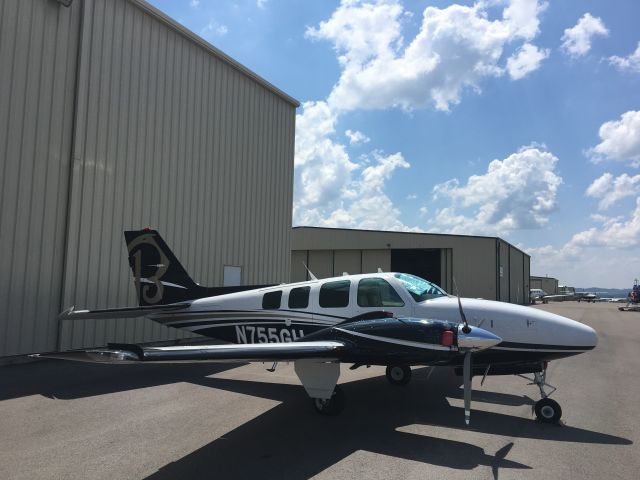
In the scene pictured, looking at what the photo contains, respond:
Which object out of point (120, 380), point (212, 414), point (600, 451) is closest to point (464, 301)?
point (600, 451)

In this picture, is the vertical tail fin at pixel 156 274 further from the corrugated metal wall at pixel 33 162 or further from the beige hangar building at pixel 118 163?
the corrugated metal wall at pixel 33 162

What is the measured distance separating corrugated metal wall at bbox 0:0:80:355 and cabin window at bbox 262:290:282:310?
6131 millimetres

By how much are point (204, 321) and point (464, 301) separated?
5659 millimetres

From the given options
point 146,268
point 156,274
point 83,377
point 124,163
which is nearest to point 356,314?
point 156,274

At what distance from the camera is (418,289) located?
8219 mm

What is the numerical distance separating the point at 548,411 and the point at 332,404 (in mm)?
3249

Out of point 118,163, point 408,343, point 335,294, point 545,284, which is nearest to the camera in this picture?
point 408,343

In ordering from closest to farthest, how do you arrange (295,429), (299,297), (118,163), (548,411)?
(295,429) → (548,411) → (299,297) → (118,163)

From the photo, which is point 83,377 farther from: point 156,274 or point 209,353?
point 209,353

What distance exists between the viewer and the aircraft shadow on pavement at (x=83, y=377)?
27.9 ft

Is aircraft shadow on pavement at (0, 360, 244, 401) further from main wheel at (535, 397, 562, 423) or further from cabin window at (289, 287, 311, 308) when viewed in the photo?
main wheel at (535, 397, 562, 423)

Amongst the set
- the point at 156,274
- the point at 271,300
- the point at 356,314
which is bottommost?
the point at 356,314

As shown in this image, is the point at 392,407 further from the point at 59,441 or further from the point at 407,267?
the point at 407,267

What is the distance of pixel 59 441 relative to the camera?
5863 mm
